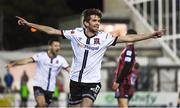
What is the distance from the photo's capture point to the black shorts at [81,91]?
39.9ft

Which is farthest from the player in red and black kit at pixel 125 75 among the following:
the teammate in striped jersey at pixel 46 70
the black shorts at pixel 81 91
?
the black shorts at pixel 81 91

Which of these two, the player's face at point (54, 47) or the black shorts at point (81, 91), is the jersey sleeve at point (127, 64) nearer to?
the player's face at point (54, 47)

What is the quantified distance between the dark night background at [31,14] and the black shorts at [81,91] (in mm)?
55474

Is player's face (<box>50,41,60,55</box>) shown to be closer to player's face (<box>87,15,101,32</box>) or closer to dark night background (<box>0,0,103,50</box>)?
player's face (<box>87,15,101,32</box>)

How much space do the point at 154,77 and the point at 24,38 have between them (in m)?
33.2

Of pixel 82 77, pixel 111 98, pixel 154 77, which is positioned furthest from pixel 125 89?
pixel 154 77

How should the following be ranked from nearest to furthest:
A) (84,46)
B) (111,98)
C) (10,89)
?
(84,46), (111,98), (10,89)

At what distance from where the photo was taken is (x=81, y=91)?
40.2 ft

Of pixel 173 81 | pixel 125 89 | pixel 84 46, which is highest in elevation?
pixel 84 46

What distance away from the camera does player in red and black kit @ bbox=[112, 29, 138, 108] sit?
15.6 metres

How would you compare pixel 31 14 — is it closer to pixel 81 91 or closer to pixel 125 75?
pixel 125 75

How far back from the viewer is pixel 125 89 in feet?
53.3

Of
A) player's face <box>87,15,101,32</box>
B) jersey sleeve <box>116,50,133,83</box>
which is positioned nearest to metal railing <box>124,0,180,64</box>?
jersey sleeve <box>116,50,133,83</box>

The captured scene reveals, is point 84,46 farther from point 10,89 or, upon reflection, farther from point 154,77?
point 154,77
